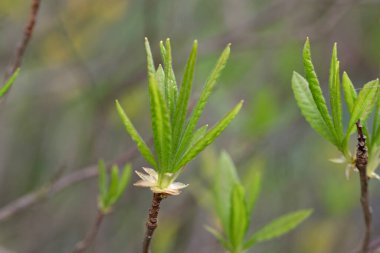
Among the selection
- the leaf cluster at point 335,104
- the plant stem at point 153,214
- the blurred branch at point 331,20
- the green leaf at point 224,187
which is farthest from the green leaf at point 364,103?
the blurred branch at point 331,20

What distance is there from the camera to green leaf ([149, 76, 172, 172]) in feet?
2.62

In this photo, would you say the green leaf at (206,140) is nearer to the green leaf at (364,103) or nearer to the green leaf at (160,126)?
the green leaf at (160,126)

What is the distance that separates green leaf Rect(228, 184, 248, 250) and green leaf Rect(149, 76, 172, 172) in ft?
1.13

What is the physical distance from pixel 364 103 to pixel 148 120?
93.1 inches

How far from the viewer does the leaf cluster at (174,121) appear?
82 centimetres

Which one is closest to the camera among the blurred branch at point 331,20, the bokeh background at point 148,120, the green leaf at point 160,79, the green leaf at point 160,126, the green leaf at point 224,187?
the green leaf at point 160,126

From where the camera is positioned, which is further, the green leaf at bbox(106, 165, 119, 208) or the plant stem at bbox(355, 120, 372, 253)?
the green leaf at bbox(106, 165, 119, 208)

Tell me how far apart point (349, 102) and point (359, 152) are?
8 centimetres

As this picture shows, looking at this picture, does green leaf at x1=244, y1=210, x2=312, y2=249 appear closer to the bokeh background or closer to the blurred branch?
the bokeh background

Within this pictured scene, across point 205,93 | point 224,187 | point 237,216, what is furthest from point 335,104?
point 224,187

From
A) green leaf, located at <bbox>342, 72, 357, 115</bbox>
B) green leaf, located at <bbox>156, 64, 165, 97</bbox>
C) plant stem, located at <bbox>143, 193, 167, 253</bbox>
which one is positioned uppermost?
green leaf, located at <bbox>156, 64, 165, 97</bbox>

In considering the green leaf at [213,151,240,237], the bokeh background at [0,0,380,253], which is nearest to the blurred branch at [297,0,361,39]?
the bokeh background at [0,0,380,253]

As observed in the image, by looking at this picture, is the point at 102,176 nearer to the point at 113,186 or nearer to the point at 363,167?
the point at 113,186

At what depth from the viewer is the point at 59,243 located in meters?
3.06
